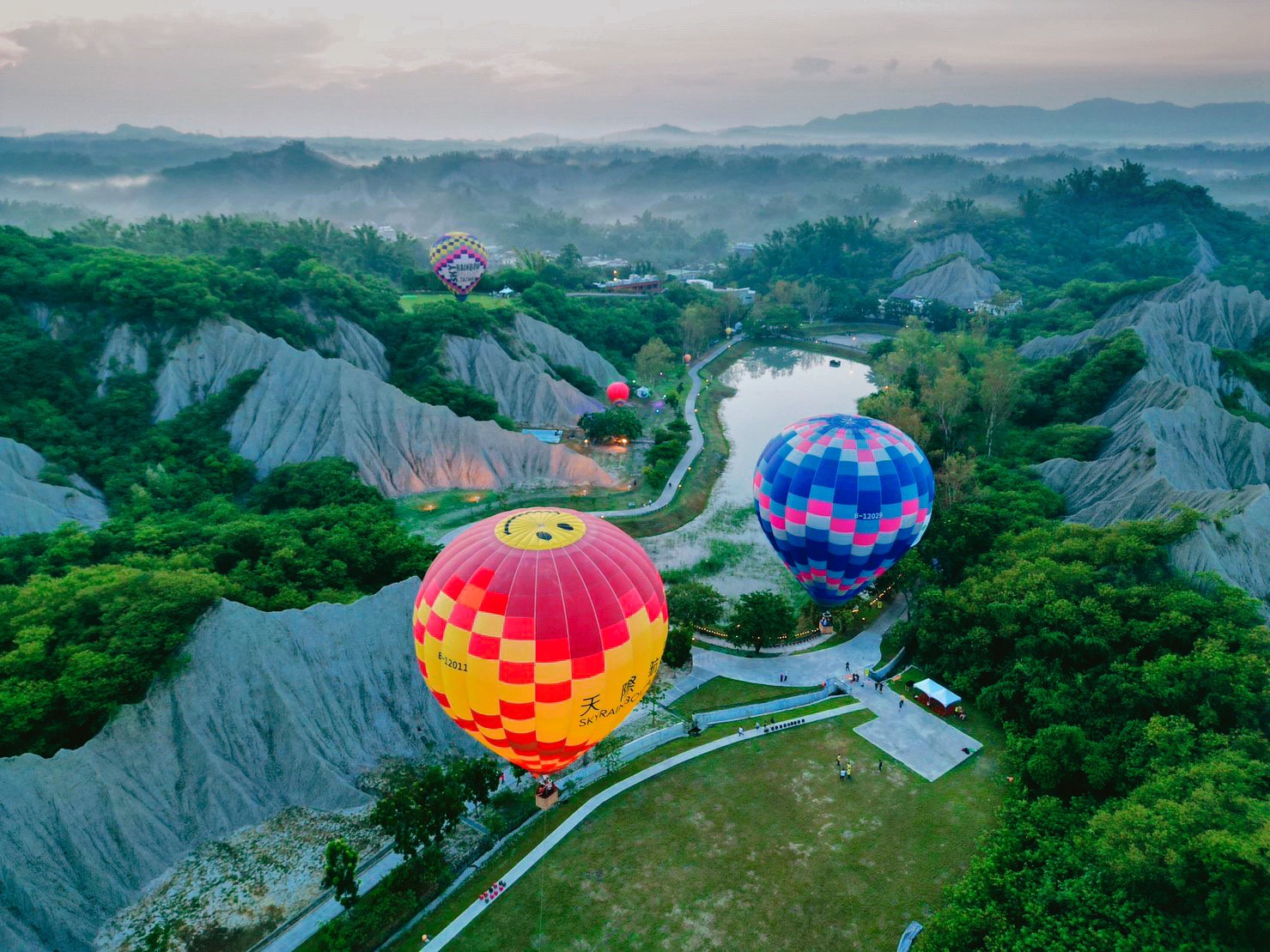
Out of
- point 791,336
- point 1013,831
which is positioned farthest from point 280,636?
point 791,336

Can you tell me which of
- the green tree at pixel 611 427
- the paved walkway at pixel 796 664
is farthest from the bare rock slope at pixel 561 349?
the paved walkway at pixel 796 664

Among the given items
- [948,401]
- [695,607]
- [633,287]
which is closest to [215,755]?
[695,607]

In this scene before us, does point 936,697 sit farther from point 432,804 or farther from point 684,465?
point 684,465

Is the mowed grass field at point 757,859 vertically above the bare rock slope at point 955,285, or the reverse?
the bare rock slope at point 955,285

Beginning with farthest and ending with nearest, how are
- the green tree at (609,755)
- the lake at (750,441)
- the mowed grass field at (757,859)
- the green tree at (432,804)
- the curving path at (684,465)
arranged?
the curving path at (684,465) < the lake at (750,441) < the green tree at (609,755) < the green tree at (432,804) < the mowed grass field at (757,859)

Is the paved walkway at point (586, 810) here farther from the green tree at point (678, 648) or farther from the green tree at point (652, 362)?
the green tree at point (652, 362)

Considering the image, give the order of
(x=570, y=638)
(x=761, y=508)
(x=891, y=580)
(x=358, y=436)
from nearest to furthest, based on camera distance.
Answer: (x=570, y=638)
(x=761, y=508)
(x=891, y=580)
(x=358, y=436)

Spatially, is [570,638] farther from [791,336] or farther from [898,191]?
[898,191]
